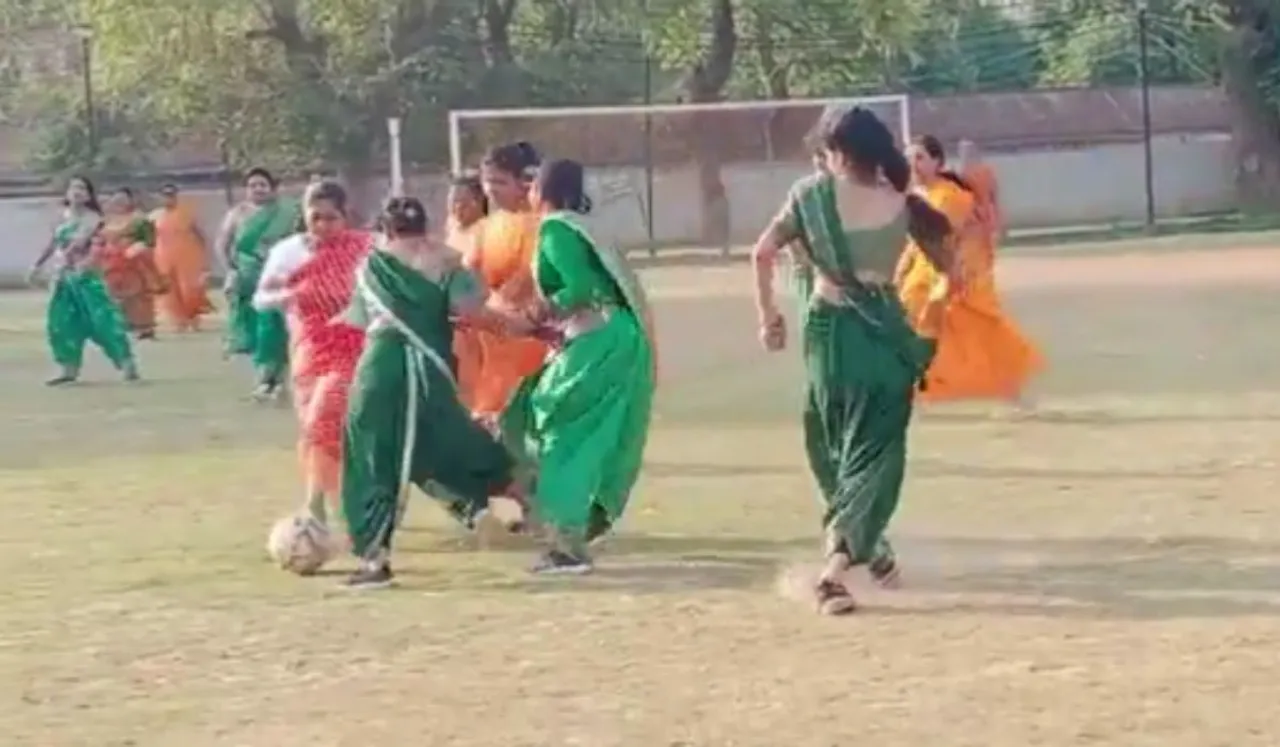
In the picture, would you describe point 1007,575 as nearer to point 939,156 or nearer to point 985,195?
point 939,156

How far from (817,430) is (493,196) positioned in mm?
2200

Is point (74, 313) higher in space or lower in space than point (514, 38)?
lower

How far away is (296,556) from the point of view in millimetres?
9992

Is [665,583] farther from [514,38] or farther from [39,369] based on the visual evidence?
[514,38]

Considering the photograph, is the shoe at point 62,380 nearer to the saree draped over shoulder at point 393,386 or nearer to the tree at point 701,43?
the saree draped over shoulder at point 393,386

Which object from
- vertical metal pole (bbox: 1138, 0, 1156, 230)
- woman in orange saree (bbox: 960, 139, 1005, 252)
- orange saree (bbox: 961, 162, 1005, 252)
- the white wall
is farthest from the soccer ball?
vertical metal pole (bbox: 1138, 0, 1156, 230)

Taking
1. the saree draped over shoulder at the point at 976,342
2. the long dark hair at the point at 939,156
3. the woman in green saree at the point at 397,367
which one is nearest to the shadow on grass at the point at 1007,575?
the woman in green saree at the point at 397,367

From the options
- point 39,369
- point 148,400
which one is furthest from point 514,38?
point 148,400

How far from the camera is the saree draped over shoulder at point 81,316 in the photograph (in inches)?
808

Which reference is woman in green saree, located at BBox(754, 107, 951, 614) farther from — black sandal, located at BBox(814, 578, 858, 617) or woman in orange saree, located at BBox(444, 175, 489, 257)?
woman in orange saree, located at BBox(444, 175, 489, 257)

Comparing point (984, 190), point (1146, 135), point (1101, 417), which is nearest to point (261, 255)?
point (984, 190)

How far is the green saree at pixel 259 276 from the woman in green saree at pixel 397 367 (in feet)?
24.3

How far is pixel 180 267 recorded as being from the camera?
2772 cm

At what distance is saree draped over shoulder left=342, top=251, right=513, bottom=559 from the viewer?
970cm
